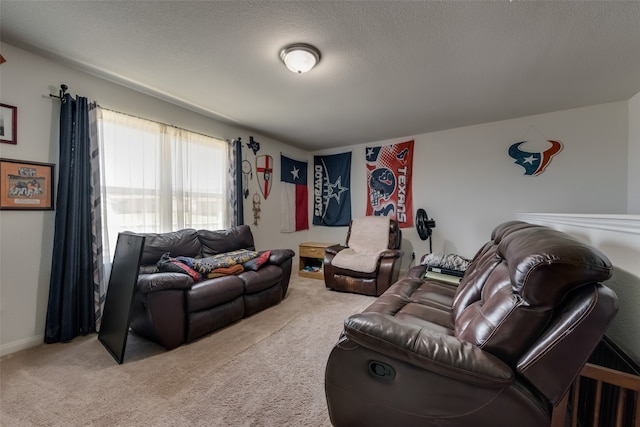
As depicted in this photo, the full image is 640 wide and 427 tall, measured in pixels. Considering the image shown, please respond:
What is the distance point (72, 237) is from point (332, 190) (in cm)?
368

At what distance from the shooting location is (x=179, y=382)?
162 centimetres

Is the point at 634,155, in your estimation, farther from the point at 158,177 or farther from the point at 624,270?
the point at 158,177

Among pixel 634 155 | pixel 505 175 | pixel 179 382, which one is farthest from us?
pixel 505 175

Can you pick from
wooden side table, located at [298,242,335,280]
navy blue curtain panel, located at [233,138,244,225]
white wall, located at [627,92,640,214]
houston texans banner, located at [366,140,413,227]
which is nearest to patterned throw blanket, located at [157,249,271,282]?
navy blue curtain panel, located at [233,138,244,225]

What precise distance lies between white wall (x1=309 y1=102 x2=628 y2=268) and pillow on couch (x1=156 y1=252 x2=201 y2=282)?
123 inches

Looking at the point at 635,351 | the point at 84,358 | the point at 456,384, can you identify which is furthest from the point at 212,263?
the point at 635,351

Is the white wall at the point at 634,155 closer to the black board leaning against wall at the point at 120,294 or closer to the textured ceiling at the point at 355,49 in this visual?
the textured ceiling at the point at 355,49

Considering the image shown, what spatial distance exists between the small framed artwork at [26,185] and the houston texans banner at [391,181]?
3.96 metres

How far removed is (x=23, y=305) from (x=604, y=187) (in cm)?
587

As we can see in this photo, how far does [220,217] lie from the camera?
3527 millimetres

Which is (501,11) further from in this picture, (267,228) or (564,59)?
(267,228)

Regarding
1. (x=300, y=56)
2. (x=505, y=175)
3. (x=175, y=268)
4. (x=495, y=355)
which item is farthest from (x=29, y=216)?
(x=505, y=175)

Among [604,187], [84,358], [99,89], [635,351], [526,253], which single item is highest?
[99,89]

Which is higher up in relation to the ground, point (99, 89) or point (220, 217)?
point (99, 89)
